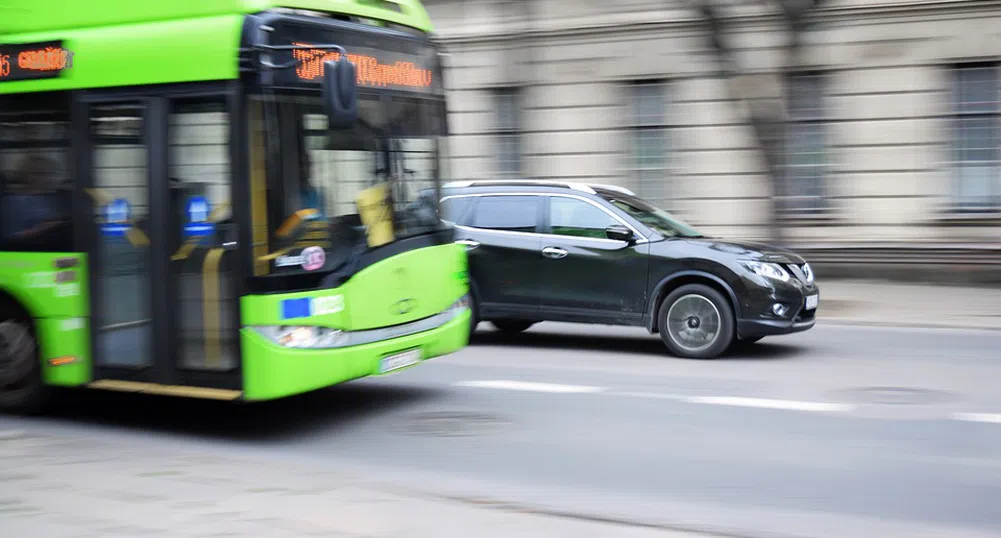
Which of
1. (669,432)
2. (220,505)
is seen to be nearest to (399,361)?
(669,432)

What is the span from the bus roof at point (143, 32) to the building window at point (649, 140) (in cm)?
1228

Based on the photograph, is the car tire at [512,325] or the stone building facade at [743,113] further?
the stone building facade at [743,113]

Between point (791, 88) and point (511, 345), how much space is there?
920 centimetres

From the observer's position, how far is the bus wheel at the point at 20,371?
781cm

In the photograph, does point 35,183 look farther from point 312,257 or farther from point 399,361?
point 399,361

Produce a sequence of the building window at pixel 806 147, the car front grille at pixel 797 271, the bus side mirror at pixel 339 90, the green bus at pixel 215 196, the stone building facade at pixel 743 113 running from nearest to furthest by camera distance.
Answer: the bus side mirror at pixel 339 90 → the green bus at pixel 215 196 → the car front grille at pixel 797 271 → the stone building facade at pixel 743 113 → the building window at pixel 806 147

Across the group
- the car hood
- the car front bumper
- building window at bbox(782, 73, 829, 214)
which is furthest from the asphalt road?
building window at bbox(782, 73, 829, 214)

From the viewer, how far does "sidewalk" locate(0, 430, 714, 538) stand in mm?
5152

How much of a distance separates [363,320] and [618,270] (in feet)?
12.8

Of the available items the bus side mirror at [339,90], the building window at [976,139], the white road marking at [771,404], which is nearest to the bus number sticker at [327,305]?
the bus side mirror at [339,90]

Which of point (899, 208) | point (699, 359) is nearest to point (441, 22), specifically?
point (899, 208)

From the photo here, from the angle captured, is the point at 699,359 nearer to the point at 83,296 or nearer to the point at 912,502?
the point at 912,502

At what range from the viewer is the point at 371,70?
24.5 ft

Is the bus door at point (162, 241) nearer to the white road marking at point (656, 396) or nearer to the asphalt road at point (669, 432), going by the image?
the asphalt road at point (669, 432)
